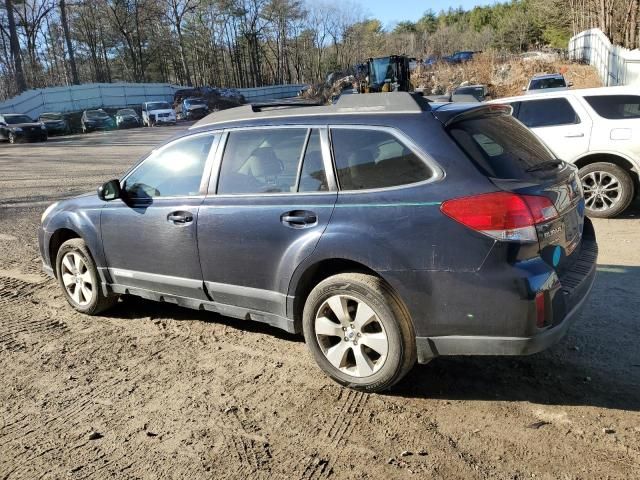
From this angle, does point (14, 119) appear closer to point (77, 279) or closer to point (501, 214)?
point (77, 279)

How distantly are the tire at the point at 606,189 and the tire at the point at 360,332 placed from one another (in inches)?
206

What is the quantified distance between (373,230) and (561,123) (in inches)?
229

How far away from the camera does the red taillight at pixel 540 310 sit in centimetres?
282

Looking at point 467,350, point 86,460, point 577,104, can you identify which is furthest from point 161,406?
point 577,104

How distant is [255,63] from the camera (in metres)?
79.7

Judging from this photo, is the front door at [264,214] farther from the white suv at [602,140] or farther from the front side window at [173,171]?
the white suv at [602,140]

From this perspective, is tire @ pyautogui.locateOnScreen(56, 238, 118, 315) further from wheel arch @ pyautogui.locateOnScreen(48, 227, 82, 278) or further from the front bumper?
the front bumper

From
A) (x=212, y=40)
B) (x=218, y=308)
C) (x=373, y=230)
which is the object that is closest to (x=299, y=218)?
(x=373, y=230)

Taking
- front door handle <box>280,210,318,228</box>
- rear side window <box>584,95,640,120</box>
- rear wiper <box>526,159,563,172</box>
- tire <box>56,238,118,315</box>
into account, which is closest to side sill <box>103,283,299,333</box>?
tire <box>56,238,118,315</box>

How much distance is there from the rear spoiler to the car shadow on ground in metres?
1.61

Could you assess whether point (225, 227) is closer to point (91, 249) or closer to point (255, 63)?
point (91, 249)

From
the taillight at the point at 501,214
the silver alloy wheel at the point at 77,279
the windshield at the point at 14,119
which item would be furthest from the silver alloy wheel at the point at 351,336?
the windshield at the point at 14,119

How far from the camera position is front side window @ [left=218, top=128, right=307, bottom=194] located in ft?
12.0

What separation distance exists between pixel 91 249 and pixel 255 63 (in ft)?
261
